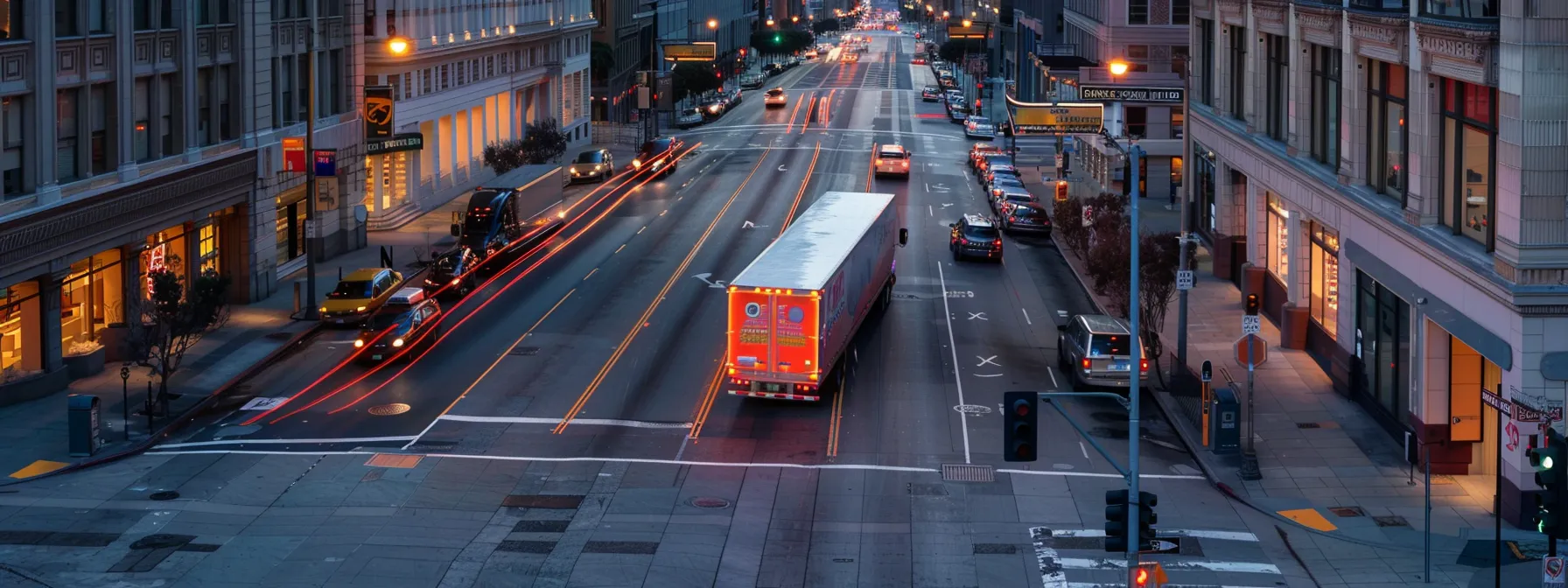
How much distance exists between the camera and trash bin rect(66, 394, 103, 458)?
112ft

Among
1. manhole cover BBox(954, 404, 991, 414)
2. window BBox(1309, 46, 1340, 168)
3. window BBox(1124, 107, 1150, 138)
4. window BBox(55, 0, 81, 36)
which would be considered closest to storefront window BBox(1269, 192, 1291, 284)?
window BBox(1309, 46, 1340, 168)

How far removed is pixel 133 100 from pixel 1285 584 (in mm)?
33446

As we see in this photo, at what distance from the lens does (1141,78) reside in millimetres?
88250

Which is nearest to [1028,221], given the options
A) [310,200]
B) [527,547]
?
[310,200]

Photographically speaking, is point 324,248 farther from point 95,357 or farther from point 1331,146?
point 1331,146

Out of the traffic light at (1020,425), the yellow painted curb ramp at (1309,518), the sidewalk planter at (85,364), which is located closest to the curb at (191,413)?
the sidewalk planter at (85,364)

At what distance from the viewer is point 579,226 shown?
229ft

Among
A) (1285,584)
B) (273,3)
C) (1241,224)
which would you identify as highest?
(273,3)

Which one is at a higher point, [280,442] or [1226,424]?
[1226,424]

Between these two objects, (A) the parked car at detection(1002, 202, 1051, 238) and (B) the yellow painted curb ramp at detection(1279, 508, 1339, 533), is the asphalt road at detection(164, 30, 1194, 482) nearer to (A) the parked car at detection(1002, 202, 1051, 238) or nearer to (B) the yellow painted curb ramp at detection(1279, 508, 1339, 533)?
(A) the parked car at detection(1002, 202, 1051, 238)

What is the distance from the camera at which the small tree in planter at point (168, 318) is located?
37438 millimetres

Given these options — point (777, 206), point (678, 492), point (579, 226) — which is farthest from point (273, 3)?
point (678, 492)

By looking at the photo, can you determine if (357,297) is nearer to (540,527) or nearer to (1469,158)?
(540,527)

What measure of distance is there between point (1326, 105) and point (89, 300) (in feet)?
108
